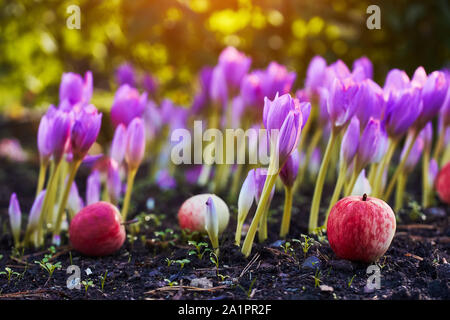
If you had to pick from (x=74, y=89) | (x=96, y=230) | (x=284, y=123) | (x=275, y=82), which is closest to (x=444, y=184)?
(x=275, y=82)

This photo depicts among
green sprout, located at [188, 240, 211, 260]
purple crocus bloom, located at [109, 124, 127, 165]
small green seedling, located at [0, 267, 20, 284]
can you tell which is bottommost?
small green seedling, located at [0, 267, 20, 284]

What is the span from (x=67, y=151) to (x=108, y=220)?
36 cm

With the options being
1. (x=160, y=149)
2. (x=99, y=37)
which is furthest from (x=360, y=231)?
(x=99, y=37)

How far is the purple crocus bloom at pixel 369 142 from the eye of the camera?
206 cm

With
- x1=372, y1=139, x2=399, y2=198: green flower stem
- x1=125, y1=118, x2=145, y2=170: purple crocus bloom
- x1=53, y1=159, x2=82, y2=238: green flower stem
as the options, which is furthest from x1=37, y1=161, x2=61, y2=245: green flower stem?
x1=372, y1=139, x2=399, y2=198: green flower stem

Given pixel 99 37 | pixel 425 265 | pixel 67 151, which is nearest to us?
pixel 425 265

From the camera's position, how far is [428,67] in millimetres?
3980

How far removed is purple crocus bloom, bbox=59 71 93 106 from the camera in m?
2.45

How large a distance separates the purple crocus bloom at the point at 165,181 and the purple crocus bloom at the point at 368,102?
1.41 meters

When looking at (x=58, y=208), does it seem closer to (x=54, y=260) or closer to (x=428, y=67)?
(x=54, y=260)

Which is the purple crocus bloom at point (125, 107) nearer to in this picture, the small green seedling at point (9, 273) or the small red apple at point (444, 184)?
the small green seedling at point (9, 273)

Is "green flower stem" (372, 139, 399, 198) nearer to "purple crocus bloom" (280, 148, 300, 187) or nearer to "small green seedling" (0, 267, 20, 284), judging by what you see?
"purple crocus bloom" (280, 148, 300, 187)

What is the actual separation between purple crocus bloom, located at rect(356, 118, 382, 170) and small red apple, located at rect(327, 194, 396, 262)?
0.28 m

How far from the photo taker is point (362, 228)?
1784 mm
